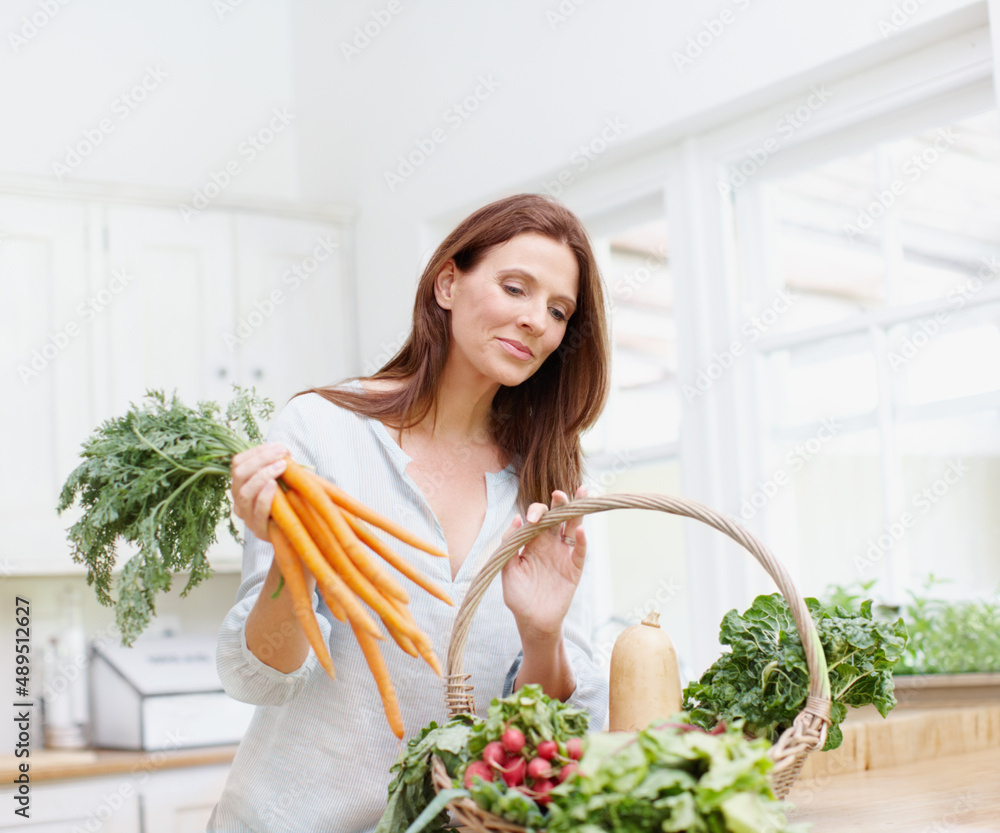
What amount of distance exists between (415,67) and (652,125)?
110 centimetres

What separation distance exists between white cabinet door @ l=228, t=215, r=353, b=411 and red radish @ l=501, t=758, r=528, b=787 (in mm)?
2593

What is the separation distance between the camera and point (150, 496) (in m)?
1.18

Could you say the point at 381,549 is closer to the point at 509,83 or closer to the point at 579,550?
the point at 579,550

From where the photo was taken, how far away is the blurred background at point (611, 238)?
94.7 inches

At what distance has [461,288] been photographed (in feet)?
4.94

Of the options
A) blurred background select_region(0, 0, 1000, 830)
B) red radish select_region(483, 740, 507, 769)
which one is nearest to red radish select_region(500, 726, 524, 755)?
red radish select_region(483, 740, 507, 769)

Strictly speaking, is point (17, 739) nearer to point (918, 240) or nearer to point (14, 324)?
point (14, 324)

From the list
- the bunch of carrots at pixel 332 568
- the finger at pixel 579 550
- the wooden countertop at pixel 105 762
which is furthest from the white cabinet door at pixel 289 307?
the bunch of carrots at pixel 332 568

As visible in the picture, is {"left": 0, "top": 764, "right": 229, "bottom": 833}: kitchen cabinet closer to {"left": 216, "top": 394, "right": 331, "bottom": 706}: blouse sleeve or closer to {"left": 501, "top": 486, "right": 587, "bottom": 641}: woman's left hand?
{"left": 216, "top": 394, "right": 331, "bottom": 706}: blouse sleeve

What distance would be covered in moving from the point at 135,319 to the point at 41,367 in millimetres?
313

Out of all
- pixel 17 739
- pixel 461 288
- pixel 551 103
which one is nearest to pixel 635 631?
pixel 461 288

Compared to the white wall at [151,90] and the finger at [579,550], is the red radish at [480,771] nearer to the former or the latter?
the finger at [579,550]

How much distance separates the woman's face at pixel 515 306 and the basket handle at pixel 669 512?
26cm

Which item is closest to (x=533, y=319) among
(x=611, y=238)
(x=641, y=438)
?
(x=641, y=438)
